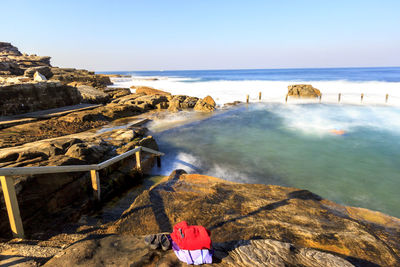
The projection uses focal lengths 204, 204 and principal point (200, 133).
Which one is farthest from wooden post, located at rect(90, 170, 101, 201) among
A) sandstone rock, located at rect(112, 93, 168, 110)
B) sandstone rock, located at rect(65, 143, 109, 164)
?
sandstone rock, located at rect(112, 93, 168, 110)

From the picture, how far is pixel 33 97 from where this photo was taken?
1266cm

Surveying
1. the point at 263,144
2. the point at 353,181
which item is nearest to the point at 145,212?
the point at 353,181

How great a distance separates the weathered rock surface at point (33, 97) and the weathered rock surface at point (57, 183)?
7.61m

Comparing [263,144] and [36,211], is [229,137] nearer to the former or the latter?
[263,144]

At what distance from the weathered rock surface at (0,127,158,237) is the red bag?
10.7 ft

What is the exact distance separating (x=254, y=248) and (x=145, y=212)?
263cm

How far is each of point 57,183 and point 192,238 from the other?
4.06 metres

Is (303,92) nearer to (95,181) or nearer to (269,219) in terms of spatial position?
(269,219)

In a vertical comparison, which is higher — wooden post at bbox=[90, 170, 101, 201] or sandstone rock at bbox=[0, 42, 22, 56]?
sandstone rock at bbox=[0, 42, 22, 56]

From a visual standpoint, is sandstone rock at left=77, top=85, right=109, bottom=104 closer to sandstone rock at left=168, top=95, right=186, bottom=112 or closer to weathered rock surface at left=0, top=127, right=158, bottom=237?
sandstone rock at left=168, top=95, right=186, bottom=112

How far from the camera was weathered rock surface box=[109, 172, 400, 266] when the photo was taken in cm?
356

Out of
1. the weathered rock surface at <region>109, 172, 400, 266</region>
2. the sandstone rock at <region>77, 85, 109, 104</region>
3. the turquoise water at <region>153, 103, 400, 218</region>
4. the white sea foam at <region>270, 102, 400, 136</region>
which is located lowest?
the turquoise water at <region>153, 103, 400, 218</region>

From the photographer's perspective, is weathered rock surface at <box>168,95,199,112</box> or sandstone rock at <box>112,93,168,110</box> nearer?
sandstone rock at <box>112,93,168,110</box>

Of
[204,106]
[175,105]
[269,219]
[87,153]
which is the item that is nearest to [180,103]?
[175,105]
